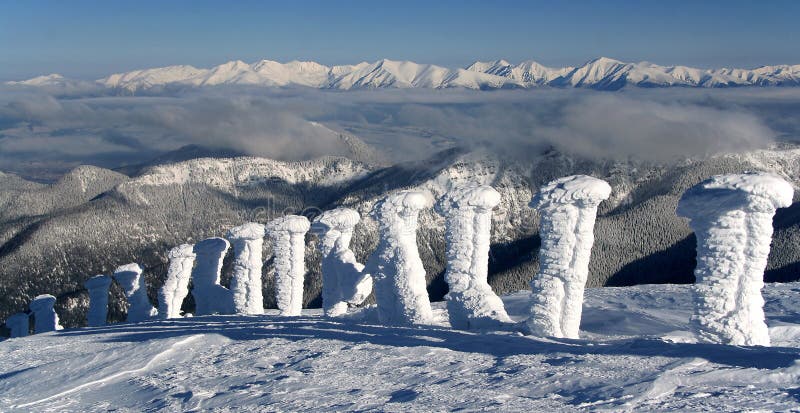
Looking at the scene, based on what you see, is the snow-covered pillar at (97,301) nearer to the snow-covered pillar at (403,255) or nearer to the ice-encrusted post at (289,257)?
the ice-encrusted post at (289,257)

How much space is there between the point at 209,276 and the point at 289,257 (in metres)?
6.59

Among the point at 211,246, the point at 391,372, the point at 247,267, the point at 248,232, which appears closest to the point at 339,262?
the point at 248,232

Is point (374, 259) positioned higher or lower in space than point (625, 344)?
higher

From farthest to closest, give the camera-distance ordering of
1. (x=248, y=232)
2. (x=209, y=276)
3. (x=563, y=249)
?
(x=209, y=276), (x=248, y=232), (x=563, y=249)

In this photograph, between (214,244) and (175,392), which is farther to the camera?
(214,244)

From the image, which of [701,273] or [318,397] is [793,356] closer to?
[701,273]

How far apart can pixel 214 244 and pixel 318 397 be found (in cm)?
1976

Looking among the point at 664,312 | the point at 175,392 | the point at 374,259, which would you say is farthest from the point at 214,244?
the point at 664,312

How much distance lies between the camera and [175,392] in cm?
1319

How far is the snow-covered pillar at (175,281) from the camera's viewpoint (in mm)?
31469

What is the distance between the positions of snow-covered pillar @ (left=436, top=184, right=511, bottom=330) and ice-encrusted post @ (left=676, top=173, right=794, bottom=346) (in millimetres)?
5196

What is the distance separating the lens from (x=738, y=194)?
12.6 meters

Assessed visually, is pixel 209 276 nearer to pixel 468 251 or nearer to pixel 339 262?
pixel 339 262

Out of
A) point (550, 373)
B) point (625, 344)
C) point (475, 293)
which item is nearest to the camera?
point (550, 373)
